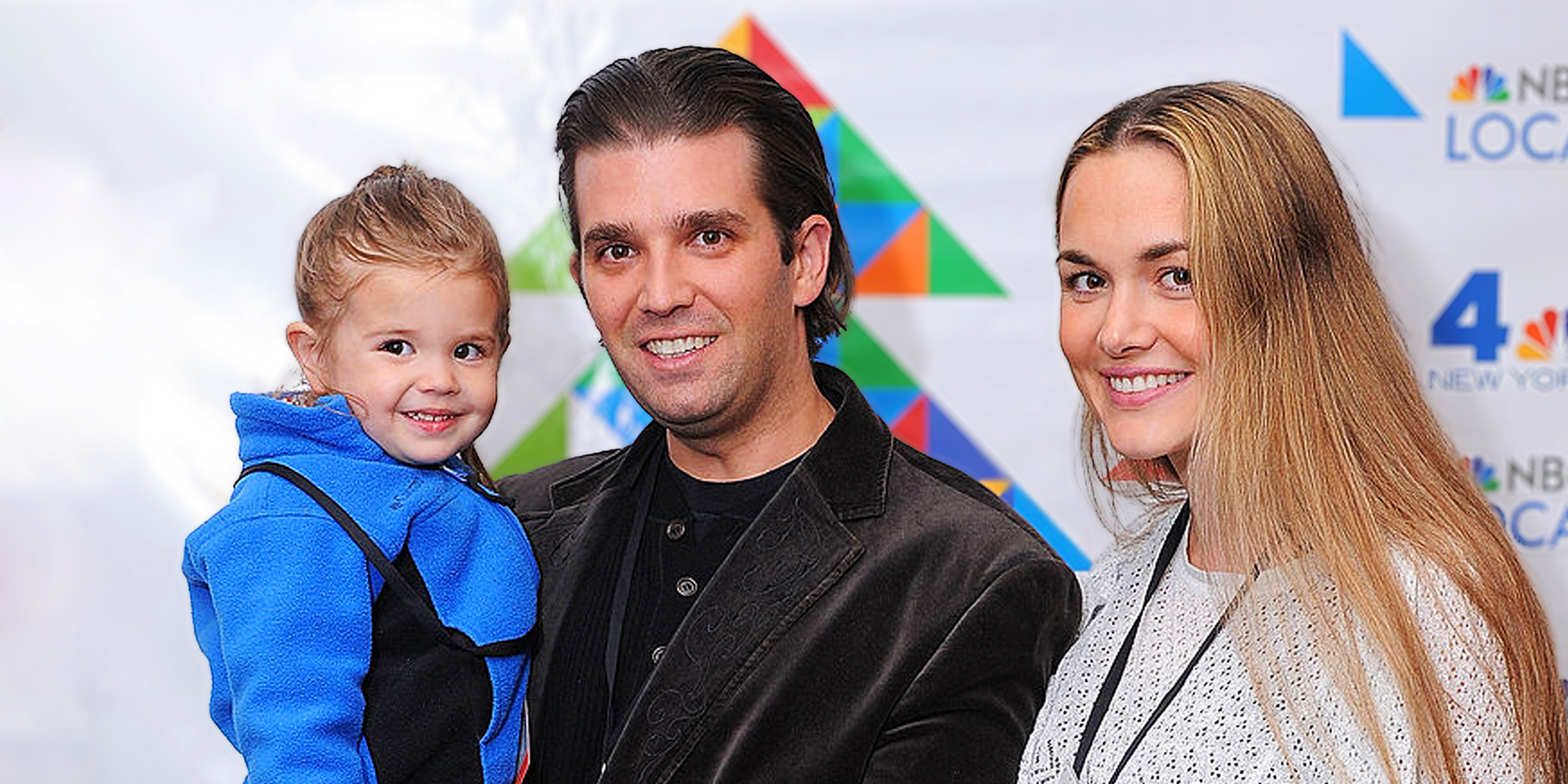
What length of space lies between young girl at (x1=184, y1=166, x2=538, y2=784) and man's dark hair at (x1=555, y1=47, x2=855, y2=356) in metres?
0.26

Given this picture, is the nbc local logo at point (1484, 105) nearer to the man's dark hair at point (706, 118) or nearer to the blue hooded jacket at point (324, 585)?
the man's dark hair at point (706, 118)

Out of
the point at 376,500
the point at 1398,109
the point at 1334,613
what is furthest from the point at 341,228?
the point at 1398,109

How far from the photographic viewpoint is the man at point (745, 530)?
172 centimetres

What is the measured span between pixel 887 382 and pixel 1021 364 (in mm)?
236

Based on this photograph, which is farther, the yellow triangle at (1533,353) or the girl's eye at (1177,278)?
the yellow triangle at (1533,353)

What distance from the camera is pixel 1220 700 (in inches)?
58.4

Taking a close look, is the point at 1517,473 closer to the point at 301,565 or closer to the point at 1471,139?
the point at 1471,139

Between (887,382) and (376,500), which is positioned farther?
(887,382)

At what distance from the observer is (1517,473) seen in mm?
2932

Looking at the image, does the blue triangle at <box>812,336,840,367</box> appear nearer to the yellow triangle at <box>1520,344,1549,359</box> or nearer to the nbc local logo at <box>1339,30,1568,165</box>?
the nbc local logo at <box>1339,30,1568,165</box>

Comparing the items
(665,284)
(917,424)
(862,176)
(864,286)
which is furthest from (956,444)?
(665,284)

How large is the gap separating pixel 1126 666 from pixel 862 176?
4.72 feet

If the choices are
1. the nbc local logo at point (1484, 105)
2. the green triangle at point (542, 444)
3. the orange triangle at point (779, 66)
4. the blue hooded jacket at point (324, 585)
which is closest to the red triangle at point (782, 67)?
the orange triangle at point (779, 66)

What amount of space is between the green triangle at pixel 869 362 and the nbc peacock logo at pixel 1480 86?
3.53 feet
